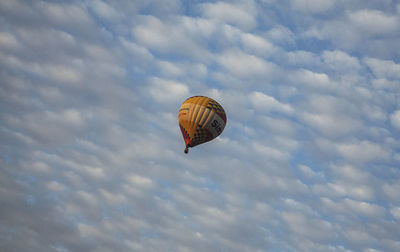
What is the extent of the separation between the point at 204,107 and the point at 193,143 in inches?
232

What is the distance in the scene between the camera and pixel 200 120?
249 feet

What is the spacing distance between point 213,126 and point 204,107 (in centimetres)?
331

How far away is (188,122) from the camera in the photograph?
76750mm

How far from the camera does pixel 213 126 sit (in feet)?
252

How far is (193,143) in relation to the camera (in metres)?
76.8

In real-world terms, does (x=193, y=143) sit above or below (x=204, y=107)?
below

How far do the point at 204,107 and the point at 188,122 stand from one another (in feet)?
11.3

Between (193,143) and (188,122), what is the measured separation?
338 centimetres

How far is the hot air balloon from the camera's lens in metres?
76.1

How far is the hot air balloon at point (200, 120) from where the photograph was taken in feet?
250

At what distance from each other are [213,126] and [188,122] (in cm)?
398
